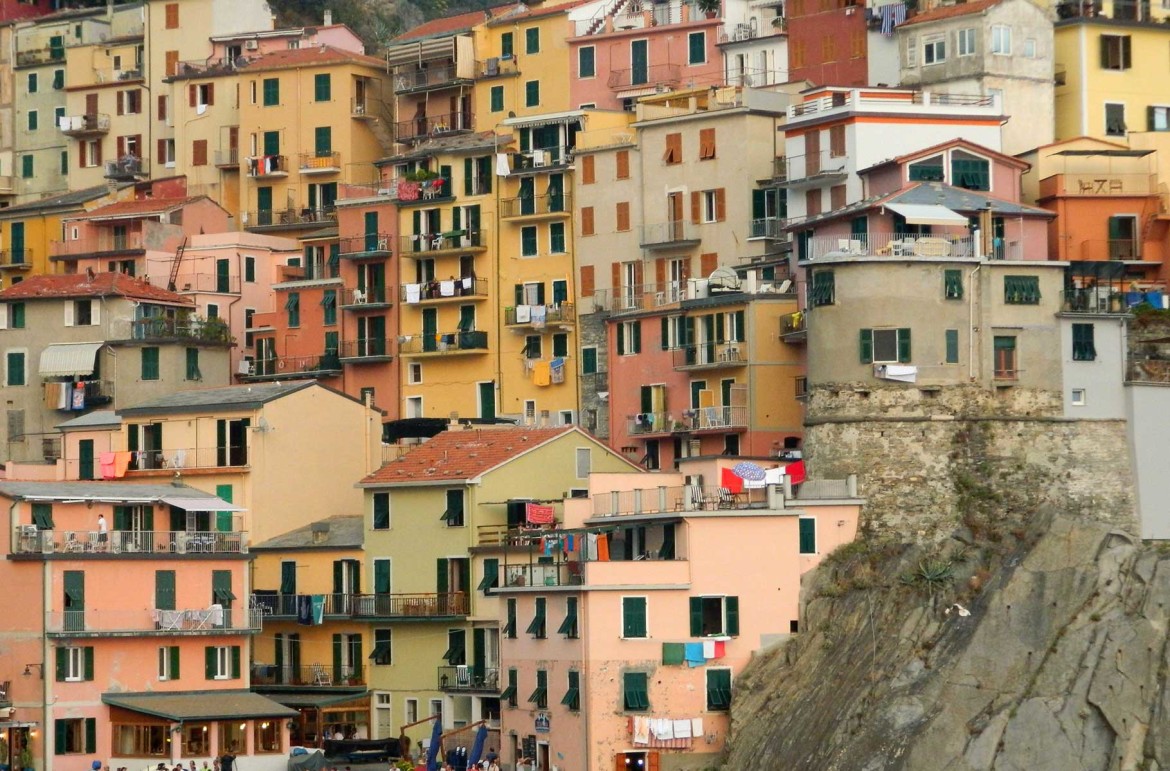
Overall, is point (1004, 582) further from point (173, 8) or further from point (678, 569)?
point (173, 8)

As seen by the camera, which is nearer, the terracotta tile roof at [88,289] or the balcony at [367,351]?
the balcony at [367,351]

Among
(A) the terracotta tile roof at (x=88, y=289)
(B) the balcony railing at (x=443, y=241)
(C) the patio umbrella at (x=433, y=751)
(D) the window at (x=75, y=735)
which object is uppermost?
(B) the balcony railing at (x=443, y=241)

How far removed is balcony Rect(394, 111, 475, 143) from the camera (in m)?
127

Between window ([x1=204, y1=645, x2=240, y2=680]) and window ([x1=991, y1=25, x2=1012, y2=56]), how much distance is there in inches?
1415

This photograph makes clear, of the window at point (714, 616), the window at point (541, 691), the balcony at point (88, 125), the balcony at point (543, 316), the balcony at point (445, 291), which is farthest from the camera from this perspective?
the balcony at point (88, 125)

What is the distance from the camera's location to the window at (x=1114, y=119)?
364ft

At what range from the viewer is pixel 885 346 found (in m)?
90.4

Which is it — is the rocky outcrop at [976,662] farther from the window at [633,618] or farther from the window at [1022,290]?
the window at [1022,290]

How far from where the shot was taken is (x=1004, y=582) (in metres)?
85.9

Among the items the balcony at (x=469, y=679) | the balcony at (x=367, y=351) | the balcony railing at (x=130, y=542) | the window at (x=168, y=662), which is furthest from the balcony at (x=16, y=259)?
the balcony at (x=469, y=679)

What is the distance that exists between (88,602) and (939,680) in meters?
27.7

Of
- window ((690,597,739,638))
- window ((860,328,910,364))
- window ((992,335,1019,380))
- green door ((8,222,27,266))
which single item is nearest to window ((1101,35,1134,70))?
window ((992,335,1019,380))

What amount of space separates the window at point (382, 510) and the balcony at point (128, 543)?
464 cm

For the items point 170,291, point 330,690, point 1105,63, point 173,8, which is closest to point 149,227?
point 170,291
